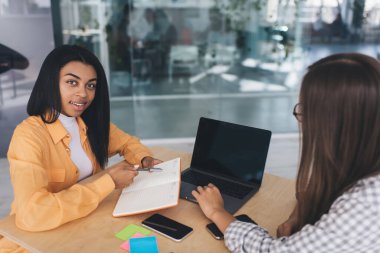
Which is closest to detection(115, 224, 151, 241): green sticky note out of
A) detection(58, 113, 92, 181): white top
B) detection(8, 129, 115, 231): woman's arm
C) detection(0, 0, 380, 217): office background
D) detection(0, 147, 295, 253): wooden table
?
detection(0, 147, 295, 253): wooden table

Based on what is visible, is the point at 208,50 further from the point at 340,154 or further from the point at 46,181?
the point at 340,154

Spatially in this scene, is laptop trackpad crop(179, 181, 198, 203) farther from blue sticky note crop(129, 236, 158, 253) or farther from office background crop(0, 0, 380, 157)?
office background crop(0, 0, 380, 157)

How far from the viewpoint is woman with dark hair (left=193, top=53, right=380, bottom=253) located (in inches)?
33.7

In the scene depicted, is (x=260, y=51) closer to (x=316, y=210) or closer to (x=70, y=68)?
(x=70, y=68)

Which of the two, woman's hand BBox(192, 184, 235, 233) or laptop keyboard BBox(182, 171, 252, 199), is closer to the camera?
woman's hand BBox(192, 184, 235, 233)

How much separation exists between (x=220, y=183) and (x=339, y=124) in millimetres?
746

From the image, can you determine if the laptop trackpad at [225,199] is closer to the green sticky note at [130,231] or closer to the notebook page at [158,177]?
the notebook page at [158,177]

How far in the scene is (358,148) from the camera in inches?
35.1

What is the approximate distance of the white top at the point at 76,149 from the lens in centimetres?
160

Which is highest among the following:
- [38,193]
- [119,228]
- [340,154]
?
[340,154]

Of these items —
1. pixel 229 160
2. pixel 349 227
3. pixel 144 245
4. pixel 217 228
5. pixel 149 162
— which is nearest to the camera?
pixel 349 227

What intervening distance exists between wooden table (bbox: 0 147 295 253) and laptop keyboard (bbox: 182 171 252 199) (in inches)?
2.2

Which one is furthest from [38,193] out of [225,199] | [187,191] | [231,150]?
[231,150]

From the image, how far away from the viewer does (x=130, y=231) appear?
3.99 feet
